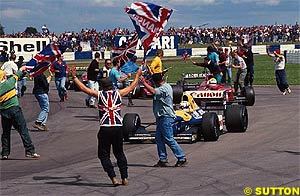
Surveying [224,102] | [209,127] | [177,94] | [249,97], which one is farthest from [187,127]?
[177,94]

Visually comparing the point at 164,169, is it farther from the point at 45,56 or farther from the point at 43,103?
the point at 43,103

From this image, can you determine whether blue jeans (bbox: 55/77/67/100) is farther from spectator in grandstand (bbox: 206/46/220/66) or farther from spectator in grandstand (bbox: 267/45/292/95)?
spectator in grandstand (bbox: 267/45/292/95)

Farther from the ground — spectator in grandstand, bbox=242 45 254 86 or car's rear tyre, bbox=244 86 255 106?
spectator in grandstand, bbox=242 45 254 86

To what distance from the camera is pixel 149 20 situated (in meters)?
13.2

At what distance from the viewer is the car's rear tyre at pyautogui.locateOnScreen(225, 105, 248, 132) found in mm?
15531

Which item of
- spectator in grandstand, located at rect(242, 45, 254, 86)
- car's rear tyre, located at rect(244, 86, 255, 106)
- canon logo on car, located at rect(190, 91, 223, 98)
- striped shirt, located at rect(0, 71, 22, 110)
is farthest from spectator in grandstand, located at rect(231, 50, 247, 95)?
striped shirt, located at rect(0, 71, 22, 110)

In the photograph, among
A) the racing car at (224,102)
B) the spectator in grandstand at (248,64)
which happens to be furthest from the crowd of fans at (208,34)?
the racing car at (224,102)

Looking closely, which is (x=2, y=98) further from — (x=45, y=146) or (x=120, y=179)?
(x=120, y=179)

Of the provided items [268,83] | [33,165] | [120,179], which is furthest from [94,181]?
[268,83]

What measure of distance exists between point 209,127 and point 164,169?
3.01 m

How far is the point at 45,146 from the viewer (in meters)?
15.0

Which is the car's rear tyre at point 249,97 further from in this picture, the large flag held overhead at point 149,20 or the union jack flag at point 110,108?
the union jack flag at point 110,108

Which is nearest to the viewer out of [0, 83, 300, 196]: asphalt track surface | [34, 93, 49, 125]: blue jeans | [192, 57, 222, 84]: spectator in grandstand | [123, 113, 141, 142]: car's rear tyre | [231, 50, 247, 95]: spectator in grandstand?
[0, 83, 300, 196]: asphalt track surface

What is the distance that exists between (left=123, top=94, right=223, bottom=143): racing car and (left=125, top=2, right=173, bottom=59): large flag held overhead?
2272 millimetres
